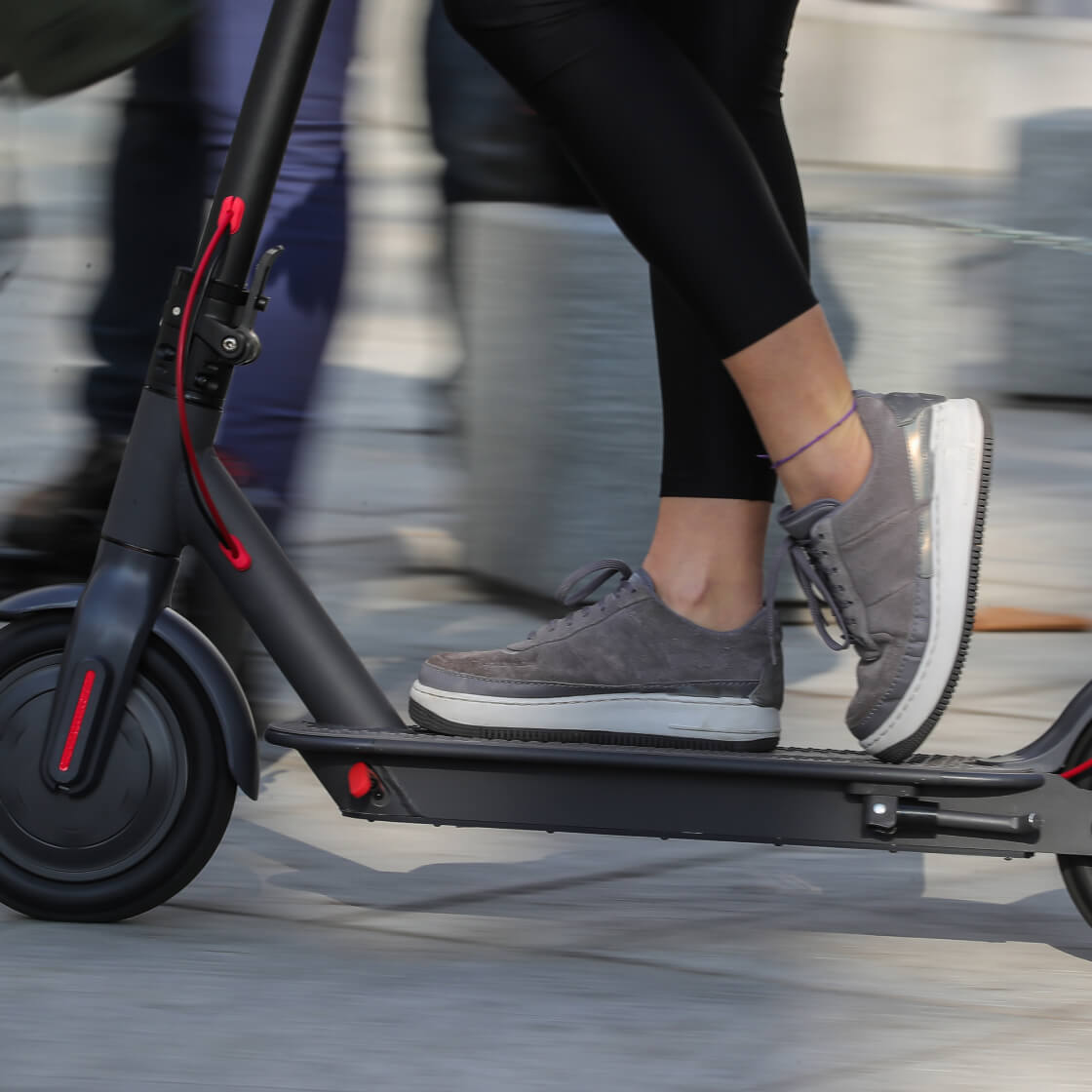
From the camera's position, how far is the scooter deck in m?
1.91

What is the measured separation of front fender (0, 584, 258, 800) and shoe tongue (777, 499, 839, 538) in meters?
0.59

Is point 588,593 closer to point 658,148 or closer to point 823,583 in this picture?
point 823,583

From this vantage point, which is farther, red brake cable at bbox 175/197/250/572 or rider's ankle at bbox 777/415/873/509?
red brake cable at bbox 175/197/250/572

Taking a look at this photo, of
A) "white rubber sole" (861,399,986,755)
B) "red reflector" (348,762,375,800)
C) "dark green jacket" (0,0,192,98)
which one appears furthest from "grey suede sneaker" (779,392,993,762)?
"dark green jacket" (0,0,192,98)

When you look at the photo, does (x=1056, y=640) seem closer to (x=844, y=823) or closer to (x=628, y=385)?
(x=628, y=385)

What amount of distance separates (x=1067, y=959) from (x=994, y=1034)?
10.3 inches

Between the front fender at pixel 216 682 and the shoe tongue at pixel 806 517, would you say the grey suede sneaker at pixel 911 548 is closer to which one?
the shoe tongue at pixel 806 517

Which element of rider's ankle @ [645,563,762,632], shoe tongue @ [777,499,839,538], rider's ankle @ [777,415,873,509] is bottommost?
A: rider's ankle @ [645,563,762,632]

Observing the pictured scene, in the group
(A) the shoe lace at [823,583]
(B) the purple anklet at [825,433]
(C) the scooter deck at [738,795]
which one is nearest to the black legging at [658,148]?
(B) the purple anklet at [825,433]

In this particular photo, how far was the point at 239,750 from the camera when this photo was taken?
1.97 m

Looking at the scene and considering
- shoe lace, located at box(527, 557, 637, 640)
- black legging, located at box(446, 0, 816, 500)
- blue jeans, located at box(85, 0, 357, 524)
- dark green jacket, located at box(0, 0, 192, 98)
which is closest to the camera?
black legging, located at box(446, 0, 816, 500)

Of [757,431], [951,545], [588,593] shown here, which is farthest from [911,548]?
[588,593]

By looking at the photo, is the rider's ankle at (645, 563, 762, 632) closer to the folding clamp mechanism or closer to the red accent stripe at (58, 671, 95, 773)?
the folding clamp mechanism

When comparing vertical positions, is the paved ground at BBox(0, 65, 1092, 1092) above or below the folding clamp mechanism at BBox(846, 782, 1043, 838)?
below
